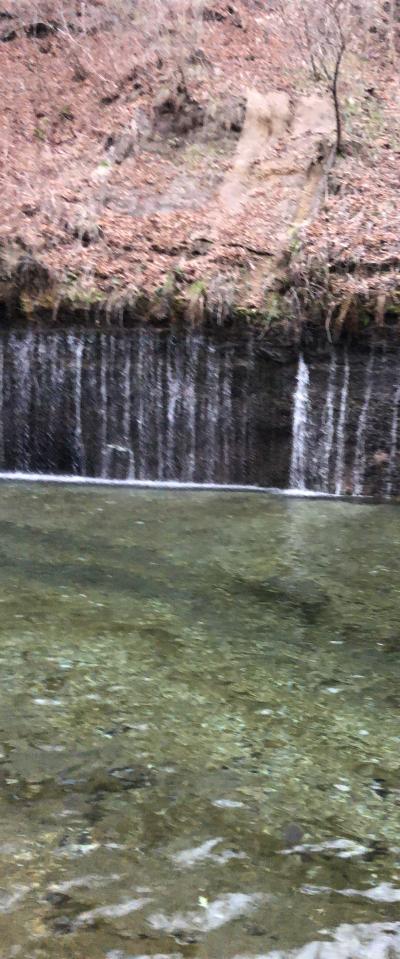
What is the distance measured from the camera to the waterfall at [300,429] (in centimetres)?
1181

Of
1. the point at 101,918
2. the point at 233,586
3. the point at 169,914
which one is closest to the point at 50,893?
the point at 101,918

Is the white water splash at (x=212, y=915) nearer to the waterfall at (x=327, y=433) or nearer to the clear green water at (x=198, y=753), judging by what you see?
the clear green water at (x=198, y=753)

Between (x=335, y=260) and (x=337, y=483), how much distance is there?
321 centimetres

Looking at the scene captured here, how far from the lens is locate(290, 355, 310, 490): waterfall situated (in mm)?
11812

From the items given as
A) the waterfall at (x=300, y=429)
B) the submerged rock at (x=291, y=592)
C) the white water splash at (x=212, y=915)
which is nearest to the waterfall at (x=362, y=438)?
the waterfall at (x=300, y=429)

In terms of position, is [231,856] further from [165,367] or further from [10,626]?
[165,367]

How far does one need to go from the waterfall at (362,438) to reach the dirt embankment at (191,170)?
760 mm

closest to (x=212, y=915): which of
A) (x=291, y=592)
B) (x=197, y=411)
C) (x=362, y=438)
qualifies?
(x=291, y=592)

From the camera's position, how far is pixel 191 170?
1534 cm

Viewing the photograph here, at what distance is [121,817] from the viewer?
10.6 feet

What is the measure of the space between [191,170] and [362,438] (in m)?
6.67

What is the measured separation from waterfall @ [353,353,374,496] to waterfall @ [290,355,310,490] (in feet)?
2.36

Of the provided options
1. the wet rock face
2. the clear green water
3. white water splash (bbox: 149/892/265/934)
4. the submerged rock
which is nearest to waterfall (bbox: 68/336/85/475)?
the wet rock face

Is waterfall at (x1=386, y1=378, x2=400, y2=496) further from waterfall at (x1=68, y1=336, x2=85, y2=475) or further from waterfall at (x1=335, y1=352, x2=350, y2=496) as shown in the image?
waterfall at (x1=68, y1=336, x2=85, y2=475)
